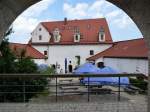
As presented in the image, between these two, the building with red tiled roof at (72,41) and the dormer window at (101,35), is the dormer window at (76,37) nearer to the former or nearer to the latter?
the building with red tiled roof at (72,41)

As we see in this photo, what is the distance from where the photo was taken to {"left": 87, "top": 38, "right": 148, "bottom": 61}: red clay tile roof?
36.7m

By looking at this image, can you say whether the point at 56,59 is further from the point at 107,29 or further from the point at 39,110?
the point at 39,110

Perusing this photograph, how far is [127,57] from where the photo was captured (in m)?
38.2

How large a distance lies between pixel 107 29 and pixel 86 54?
4.72 m

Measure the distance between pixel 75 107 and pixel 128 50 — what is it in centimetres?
3481

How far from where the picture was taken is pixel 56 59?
5247 centimetres

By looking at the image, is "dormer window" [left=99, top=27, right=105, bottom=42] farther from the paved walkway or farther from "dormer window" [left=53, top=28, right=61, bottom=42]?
the paved walkway

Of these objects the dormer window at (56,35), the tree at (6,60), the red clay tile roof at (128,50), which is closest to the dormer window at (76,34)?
the dormer window at (56,35)

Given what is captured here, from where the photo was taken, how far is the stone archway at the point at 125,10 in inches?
171

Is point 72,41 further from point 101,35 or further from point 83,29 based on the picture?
point 101,35

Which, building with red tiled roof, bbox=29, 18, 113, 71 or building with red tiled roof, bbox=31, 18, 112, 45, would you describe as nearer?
building with red tiled roof, bbox=29, 18, 113, 71

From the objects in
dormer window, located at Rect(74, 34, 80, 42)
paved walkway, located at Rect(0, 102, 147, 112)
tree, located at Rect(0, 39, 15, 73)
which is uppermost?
dormer window, located at Rect(74, 34, 80, 42)

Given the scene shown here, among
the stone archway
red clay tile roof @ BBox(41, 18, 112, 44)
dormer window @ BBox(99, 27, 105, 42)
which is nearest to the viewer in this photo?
the stone archway

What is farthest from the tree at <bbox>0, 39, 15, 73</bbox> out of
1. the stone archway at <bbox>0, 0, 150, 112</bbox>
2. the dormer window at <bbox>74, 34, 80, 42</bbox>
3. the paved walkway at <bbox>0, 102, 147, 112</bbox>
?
the dormer window at <bbox>74, 34, 80, 42</bbox>
